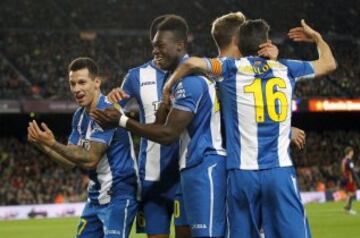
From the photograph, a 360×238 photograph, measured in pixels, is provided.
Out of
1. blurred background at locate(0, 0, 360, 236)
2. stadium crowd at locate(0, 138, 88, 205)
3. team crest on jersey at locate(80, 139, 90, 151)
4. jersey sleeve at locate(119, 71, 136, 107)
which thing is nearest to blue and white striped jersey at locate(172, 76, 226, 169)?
team crest on jersey at locate(80, 139, 90, 151)

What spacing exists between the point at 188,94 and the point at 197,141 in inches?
15.1

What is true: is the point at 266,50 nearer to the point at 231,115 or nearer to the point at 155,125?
the point at 231,115

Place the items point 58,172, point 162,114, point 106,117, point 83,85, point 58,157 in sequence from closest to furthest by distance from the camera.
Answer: point 106,117, point 162,114, point 83,85, point 58,157, point 58,172

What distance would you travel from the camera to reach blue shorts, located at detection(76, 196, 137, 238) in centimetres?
598

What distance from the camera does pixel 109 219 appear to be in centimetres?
599

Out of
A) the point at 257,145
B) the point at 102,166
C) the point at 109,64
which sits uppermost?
the point at 109,64

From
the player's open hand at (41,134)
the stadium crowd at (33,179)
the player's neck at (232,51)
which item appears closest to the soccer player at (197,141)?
the player's neck at (232,51)

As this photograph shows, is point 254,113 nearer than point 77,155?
Yes

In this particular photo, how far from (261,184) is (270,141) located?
0.31 metres

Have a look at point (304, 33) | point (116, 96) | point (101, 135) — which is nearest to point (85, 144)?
point (101, 135)

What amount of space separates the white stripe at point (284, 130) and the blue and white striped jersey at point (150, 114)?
1.01 meters

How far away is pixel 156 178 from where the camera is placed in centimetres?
624

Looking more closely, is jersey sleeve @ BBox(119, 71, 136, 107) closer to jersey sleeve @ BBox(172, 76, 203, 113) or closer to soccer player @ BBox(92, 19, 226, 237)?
soccer player @ BBox(92, 19, 226, 237)

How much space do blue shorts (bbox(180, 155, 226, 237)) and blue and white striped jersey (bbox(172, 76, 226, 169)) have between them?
0.06 m
